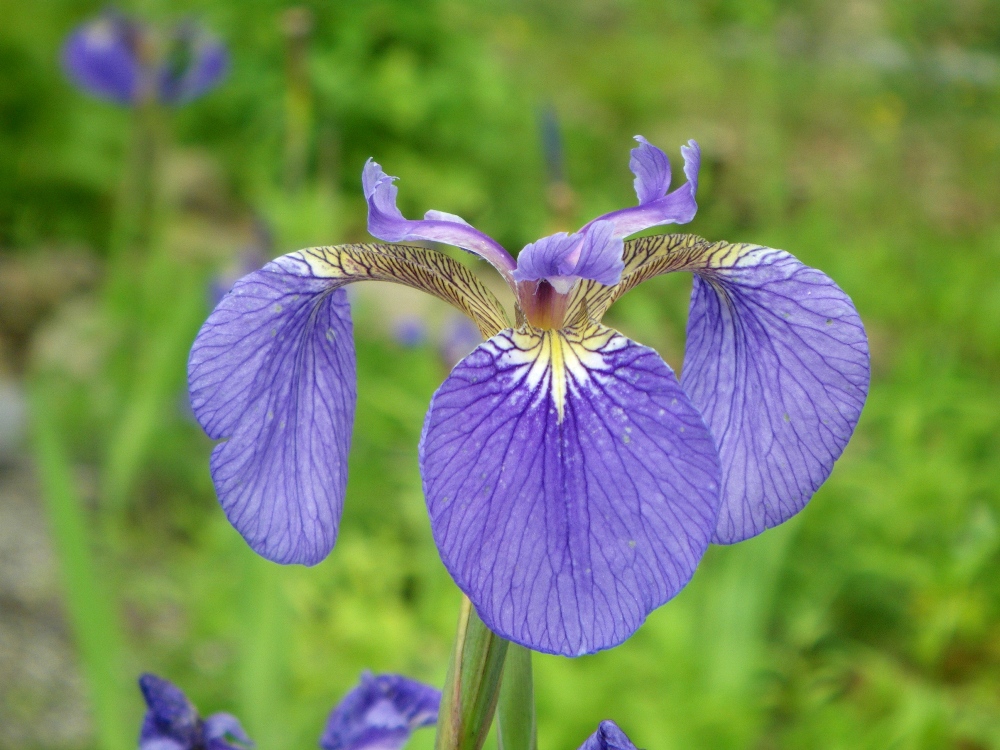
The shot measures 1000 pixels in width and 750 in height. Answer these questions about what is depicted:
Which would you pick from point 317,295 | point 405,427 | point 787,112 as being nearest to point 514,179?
point 787,112

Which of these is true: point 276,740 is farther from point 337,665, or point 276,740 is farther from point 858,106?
point 858,106

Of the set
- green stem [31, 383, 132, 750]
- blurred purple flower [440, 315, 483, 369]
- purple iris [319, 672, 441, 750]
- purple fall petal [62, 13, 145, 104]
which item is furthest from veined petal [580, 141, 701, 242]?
purple fall petal [62, 13, 145, 104]

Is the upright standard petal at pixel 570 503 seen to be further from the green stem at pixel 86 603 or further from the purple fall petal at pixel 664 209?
the green stem at pixel 86 603

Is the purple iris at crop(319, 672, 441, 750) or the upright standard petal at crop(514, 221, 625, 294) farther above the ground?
the upright standard petal at crop(514, 221, 625, 294)

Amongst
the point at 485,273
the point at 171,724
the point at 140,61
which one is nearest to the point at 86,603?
the point at 171,724

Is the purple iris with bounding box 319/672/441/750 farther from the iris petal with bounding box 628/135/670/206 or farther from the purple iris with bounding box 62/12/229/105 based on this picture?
the purple iris with bounding box 62/12/229/105

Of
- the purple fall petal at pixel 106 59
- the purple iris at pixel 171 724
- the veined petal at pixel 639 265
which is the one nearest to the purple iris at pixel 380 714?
the purple iris at pixel 171 724
